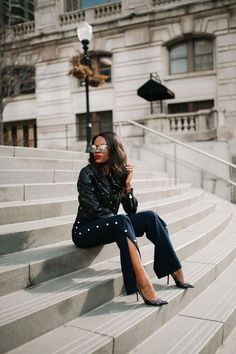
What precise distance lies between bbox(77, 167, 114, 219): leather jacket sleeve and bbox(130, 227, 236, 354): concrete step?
3.84ft

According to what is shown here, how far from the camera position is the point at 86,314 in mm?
2836

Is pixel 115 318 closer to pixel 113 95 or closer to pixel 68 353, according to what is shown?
pixel 68 353

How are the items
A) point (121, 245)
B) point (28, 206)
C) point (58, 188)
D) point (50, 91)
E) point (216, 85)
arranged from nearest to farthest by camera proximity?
point (121, 245)
point (28, 206)
point (58, 188)
point (216, 85)
point (50, 91)

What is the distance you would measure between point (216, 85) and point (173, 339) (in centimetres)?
1656

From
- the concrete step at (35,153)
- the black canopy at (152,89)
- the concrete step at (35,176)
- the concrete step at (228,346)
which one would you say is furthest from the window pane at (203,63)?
the concrete step at (228,346)

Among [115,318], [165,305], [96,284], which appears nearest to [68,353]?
[115,318]

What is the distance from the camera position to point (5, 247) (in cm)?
326

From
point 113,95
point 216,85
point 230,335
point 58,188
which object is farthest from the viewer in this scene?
point 113,95

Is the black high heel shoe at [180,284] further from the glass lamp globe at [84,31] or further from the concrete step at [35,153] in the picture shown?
the glass lamp globe at [84,31]

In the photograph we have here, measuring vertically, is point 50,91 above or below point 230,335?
above

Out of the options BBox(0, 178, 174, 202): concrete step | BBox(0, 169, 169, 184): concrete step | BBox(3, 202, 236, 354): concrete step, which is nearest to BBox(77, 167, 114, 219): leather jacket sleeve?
BBox(3, 202, 236, 354): concrete step

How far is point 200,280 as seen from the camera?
3709 millimetres

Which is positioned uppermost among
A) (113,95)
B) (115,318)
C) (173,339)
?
(113,95)

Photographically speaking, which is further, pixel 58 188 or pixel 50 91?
pixel 50 91
